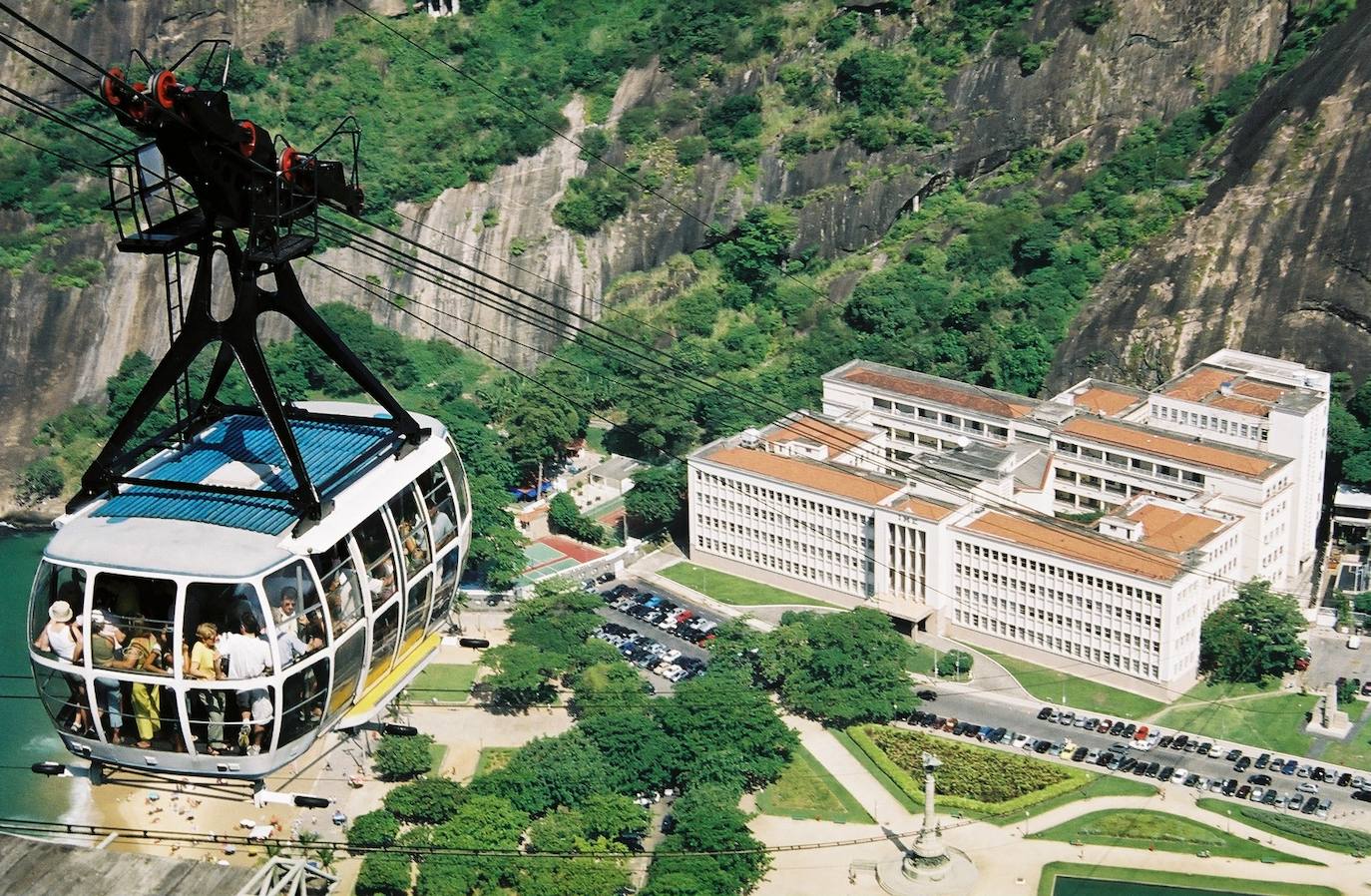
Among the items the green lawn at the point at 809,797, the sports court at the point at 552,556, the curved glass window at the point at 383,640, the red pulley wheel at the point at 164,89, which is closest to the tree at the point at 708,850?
the green lawn at the point at 809,797

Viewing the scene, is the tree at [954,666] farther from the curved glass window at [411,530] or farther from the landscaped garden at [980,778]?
the curved glass window at [411,530]

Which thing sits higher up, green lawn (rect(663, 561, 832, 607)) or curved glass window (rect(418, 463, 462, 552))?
curved glass window (rect(418, 463, 462, 552))

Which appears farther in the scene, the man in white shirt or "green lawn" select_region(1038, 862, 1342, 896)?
"green lawn" select_region(1038, 862, 1342, 896)

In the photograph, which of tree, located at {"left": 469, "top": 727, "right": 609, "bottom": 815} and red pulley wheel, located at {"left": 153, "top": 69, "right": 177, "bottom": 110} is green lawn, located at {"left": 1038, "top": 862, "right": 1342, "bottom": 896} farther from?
red pulley wheel, located at {"left": 153, "top": 69, "right": 177, "bottom": 110}

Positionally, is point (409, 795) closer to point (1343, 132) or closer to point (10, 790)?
point (10, 790)

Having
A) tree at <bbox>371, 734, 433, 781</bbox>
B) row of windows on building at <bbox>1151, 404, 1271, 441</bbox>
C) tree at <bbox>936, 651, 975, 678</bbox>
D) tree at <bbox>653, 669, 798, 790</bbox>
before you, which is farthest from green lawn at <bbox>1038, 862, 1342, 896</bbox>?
row of windows on building at <bbox>1151, 404, 1271, 441</bbox>

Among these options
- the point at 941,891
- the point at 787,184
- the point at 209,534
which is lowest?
the point at 941,891

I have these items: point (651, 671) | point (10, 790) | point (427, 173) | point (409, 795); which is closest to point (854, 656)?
point (651, 671)
